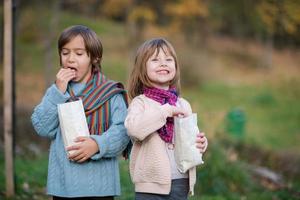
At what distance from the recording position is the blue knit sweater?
347 centimetres

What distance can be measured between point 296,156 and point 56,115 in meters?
7.40

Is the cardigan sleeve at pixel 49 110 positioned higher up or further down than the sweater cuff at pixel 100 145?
higher up

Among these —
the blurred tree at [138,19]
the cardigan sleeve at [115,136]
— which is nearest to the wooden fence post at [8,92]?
the cardigan sleeve at [115,136]

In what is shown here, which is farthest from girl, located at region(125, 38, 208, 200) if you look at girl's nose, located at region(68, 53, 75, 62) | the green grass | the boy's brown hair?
the green grass

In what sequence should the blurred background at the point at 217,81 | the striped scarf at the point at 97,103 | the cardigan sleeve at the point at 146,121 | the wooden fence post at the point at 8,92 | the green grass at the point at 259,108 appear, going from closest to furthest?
the cardigan sleeve at the point at 146,121
the striped scarf at the point at 97,103
the wooden fence post at the point at 8,92
the blurred background at the point at 217,81
the green grass at the point at 259,108

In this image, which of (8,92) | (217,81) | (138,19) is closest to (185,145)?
(8,92)

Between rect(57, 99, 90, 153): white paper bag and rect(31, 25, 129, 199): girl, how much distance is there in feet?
0.14

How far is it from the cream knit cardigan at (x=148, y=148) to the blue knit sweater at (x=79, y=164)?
143 mm

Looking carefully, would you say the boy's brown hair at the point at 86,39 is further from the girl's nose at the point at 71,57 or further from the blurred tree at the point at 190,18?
the blurred tree at the point at 190,18

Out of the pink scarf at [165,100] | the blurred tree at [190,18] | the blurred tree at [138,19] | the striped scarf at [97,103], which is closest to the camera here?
the pink scarf at [165,100]

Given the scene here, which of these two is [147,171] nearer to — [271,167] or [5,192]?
[5,192]

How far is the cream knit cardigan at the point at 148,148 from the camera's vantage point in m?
3.29

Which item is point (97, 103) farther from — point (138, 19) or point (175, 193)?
point (138, 19)

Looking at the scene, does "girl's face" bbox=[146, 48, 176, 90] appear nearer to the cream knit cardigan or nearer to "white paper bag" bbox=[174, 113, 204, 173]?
the cream knit cardigan
